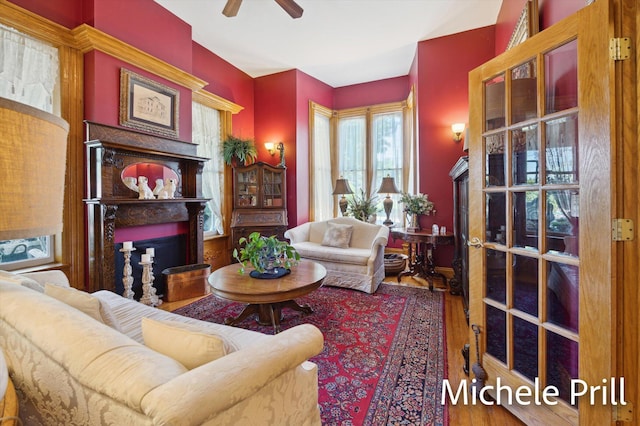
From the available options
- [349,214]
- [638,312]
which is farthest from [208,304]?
[638,312]

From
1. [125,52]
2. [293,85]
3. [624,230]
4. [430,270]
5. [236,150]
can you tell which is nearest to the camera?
[624,230]

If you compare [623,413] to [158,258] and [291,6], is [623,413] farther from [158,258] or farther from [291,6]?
[158,258]

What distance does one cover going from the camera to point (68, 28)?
2.78 meters

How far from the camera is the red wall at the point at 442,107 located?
403 cm

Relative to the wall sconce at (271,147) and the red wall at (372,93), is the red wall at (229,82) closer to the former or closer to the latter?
the wall sconce at (271,147)

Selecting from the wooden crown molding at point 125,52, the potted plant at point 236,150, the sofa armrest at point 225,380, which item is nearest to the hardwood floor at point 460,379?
the sofa armrest at point 225,380

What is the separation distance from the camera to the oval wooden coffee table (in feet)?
7.27

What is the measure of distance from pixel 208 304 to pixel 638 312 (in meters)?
3.36

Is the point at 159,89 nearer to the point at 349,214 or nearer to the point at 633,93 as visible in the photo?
the point at 349,214

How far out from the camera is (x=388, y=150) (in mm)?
5516

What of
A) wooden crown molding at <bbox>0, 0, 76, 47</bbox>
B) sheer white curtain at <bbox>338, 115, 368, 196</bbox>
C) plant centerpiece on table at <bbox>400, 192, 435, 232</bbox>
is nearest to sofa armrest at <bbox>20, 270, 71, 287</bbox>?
wooden crown molding at <bbox>0, 0, 76, 47</bbox>

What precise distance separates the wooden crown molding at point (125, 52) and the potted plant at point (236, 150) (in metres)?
1.02

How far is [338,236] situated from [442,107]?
2444 mm

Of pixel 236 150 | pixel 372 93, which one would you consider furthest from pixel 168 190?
pixel 372 93
